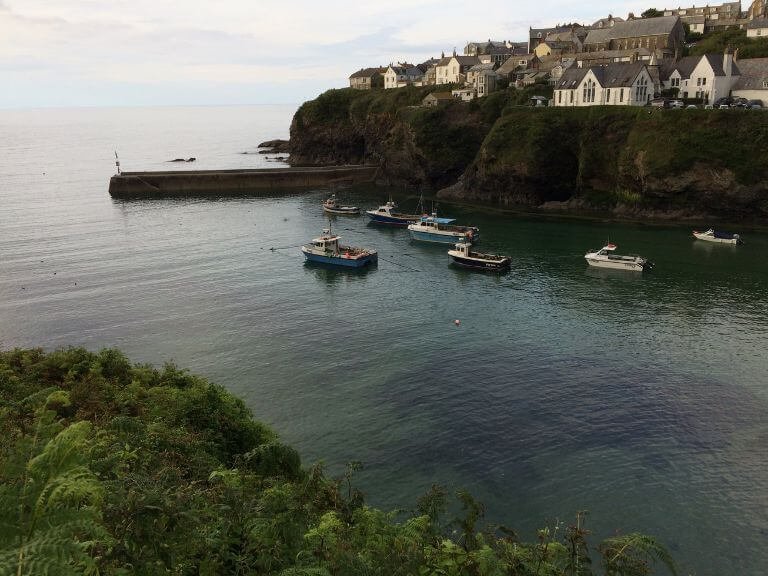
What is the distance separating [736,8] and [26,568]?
187801 mm

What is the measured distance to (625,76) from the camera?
107812mm

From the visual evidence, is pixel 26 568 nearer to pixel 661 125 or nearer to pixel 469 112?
pixel 661 125

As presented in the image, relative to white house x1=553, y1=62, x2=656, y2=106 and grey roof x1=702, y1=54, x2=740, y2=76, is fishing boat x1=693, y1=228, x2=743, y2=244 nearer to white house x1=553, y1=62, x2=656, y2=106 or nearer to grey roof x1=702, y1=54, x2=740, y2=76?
white house x1=553, y1=62, x2=656, y2=106

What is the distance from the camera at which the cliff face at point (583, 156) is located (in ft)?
297

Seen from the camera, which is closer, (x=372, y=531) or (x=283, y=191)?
(x=372, y=531)

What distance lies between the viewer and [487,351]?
4716 cm

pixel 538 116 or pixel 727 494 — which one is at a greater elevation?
pixel 538 116

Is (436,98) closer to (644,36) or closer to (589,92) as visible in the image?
(589,92)

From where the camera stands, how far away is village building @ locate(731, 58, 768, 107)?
101850 millimetres

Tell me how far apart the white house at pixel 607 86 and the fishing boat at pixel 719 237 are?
37.9 m

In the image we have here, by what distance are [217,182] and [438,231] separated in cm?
6677

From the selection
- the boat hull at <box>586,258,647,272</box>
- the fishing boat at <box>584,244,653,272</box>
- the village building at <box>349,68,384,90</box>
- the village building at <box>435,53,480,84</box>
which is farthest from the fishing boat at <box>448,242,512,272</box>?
the village building at <box>349,68,384,90</box>

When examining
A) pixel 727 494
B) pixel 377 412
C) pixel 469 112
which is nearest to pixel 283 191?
pixel 469 112

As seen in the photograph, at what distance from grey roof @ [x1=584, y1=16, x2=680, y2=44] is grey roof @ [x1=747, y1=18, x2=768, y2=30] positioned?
15214 mm
